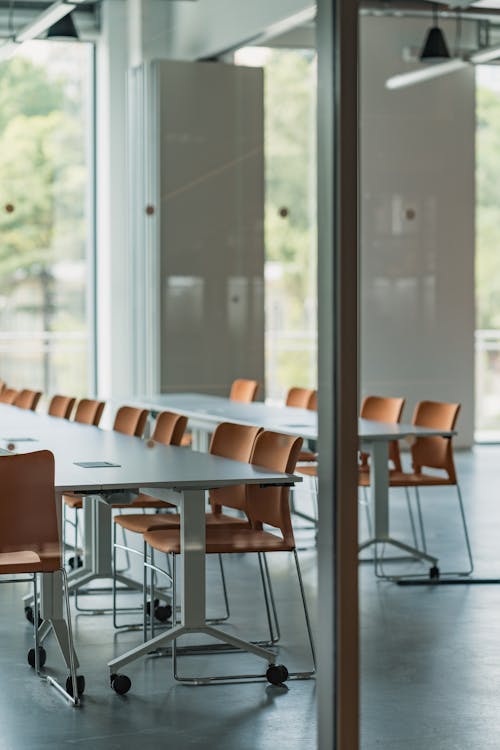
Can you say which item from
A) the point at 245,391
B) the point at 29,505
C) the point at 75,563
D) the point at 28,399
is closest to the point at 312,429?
the point at 75,563

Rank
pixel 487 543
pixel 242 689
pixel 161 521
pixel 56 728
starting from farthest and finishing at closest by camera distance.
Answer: pixel 487 543 < pixel 161 521 < pixel 242 689 < pixel 56 728

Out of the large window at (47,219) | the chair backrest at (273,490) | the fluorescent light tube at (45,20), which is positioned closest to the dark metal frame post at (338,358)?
the chair backrest at (273,490)

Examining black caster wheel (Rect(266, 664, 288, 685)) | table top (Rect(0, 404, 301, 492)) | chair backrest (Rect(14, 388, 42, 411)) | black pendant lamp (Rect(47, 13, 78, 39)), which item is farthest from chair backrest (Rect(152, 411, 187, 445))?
black pendant lamp (Rect(47, 13, 78, 39))

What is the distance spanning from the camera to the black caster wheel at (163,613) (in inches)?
216

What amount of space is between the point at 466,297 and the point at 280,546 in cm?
809

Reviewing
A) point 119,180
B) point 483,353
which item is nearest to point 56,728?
point 119,180

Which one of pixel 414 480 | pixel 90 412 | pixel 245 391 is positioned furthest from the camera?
pixel 245 391

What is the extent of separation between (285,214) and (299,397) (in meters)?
3.34

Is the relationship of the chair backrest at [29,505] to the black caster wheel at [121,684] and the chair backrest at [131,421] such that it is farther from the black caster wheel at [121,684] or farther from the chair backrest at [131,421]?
the chair backrest at [131,421]

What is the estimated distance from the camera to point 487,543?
7.40 m

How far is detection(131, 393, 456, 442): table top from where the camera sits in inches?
251

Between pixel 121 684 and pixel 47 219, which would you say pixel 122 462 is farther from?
pixel 47 219

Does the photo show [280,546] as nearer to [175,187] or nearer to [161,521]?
[161,521]

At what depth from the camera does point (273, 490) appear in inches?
197
